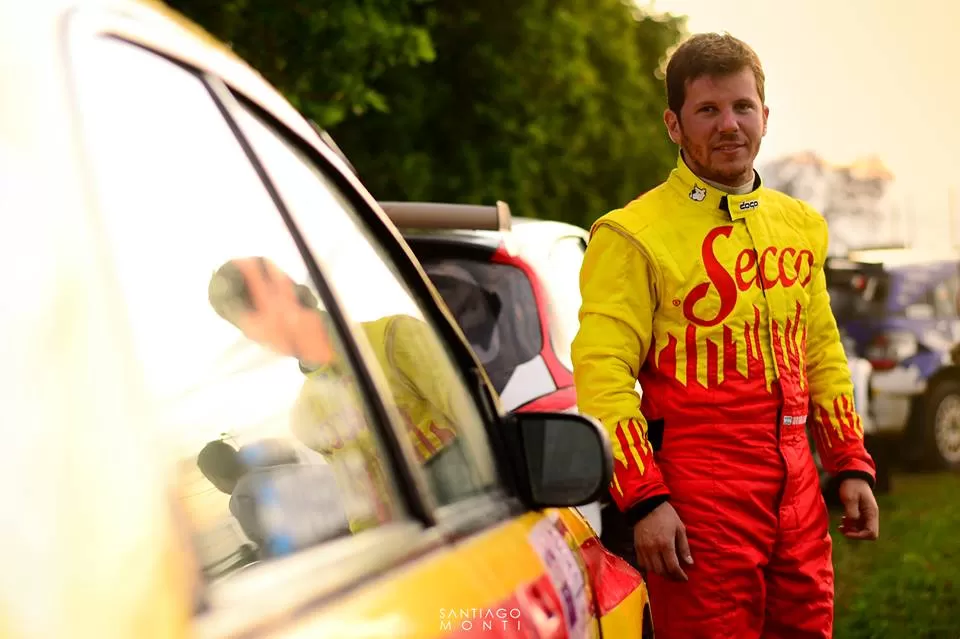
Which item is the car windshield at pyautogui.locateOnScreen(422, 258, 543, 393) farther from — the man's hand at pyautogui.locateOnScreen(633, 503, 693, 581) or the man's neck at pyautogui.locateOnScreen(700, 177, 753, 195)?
the man's hand at pyautogui.locateOnScreen(633, 503, 693, 581)

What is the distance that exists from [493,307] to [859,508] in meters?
2.41

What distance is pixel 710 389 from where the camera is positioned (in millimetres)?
3701

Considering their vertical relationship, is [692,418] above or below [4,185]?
below

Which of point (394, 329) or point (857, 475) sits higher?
point (394, 329)

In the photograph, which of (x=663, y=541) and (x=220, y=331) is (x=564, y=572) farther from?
(x=663, y=541)

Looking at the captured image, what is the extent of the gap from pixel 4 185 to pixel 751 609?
2.84m

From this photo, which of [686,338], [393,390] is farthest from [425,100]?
[393,390]

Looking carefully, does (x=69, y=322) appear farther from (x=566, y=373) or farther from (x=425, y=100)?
(x=425, y=100)

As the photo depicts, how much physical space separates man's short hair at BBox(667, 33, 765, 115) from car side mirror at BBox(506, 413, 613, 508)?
1442 millimetres

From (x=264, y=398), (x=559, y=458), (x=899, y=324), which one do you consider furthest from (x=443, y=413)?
(x=899, y=324)

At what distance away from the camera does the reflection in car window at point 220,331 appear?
144 cm

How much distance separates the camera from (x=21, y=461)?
1134 mm

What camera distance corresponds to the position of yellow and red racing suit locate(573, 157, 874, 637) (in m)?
3.69

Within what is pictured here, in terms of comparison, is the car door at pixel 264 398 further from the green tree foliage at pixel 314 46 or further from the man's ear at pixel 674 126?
the green tree foliage at pixel 314 46
